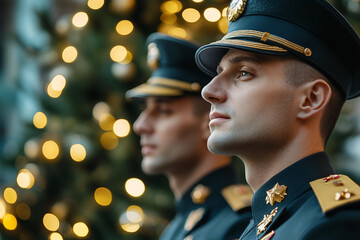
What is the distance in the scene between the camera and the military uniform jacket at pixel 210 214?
6.90ft

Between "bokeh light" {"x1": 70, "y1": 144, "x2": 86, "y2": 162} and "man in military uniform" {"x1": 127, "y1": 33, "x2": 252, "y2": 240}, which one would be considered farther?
"bokeh light" {"x1": 70, "y1": 144, "x2": 86, "y2": 162}

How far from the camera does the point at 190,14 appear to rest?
3.57 m

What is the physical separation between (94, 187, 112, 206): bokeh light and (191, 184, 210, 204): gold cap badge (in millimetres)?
1375

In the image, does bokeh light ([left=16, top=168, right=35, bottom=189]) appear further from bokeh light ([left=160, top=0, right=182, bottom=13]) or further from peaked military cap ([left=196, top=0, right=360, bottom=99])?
peaked military cap ([left=196, top=0, right=360, bottom=99])

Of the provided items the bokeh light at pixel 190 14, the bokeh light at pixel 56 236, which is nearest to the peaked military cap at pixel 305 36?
the bokeh light at pixel 190 14

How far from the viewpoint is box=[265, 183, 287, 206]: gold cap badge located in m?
1.47

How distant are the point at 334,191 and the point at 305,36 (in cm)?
42

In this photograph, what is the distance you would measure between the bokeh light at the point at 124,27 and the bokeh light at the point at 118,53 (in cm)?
10

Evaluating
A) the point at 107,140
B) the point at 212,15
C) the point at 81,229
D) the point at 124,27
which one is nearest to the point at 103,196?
the point at 81,229

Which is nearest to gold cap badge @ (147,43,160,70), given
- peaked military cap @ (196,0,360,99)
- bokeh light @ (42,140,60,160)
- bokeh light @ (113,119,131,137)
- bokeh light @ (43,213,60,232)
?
bokeh light @ (113,119,131,137)

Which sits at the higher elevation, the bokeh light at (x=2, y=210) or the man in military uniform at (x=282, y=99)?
the man in military uniform at (x=282, y=99)

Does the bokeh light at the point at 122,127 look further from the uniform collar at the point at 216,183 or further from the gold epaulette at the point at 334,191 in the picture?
the gold epaulette at the point at 334,191

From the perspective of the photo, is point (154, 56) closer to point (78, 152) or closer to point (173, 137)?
point (173, 137)

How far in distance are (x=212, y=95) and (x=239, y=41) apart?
0.53ft
